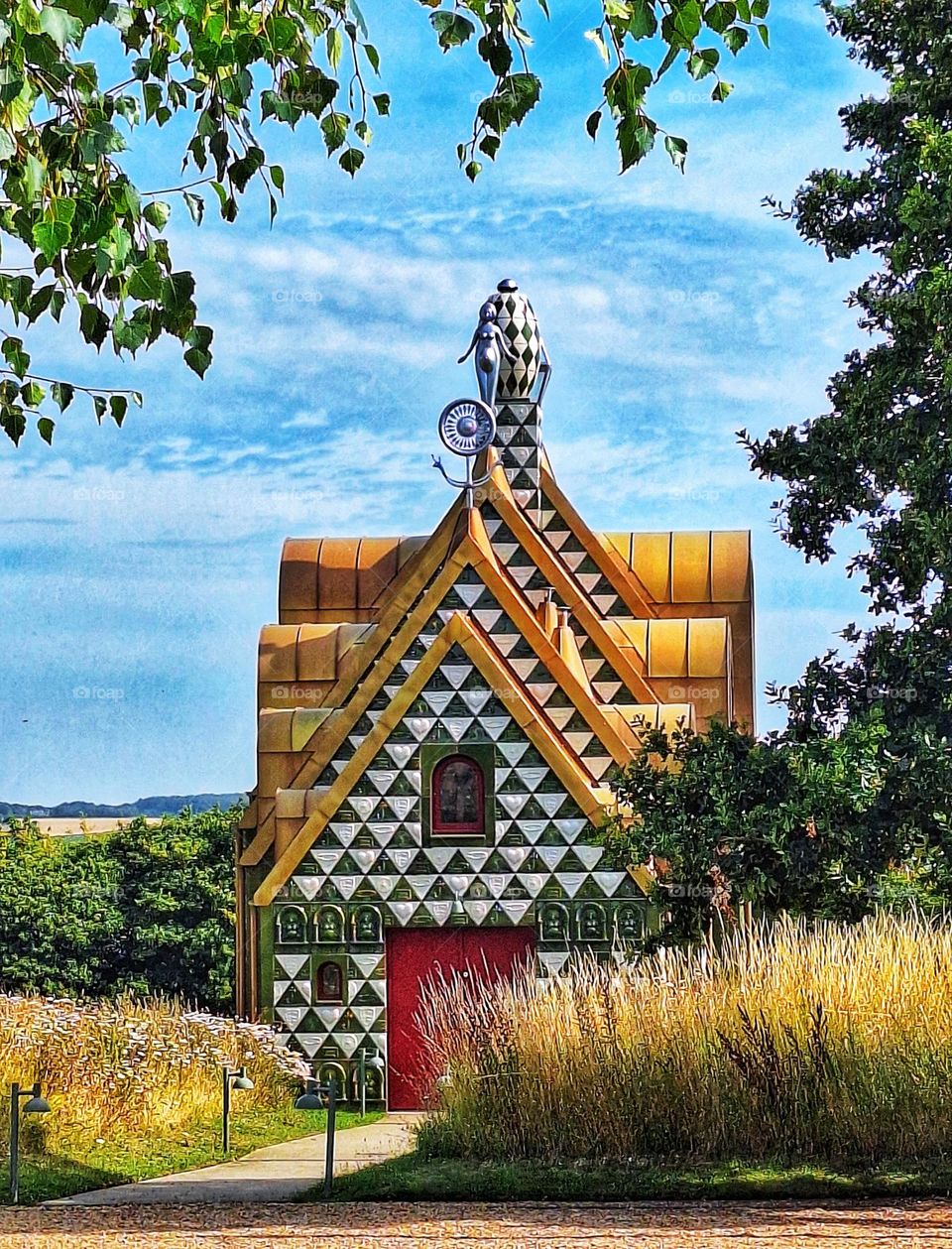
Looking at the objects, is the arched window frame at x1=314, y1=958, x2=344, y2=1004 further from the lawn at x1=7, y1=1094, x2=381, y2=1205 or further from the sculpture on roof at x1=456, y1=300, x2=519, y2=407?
the sculpture on roof at x1=456, y1=300, x2=519, y2=407

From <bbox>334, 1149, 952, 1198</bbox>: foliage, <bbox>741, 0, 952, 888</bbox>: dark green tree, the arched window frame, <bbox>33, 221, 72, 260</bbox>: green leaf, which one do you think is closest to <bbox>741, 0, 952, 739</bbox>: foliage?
<bbox>741, 0, 952, 888</bbox>: dark green tree

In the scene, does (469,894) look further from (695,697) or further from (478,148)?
(478,148)

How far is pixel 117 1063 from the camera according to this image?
653 inches

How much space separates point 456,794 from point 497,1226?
9.77 metres

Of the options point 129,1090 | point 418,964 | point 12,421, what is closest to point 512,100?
point 12,421

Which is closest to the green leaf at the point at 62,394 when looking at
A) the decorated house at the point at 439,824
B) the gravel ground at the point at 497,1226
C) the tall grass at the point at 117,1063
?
the gravel ground at the point at 497,1226

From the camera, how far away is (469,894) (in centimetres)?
2061

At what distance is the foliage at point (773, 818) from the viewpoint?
1476 cm

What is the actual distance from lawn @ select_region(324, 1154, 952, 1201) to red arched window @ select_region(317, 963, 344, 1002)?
7.69m

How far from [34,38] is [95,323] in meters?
1.43

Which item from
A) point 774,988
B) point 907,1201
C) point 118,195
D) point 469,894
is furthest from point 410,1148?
point 118,195

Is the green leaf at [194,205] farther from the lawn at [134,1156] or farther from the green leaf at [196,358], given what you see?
the lawn at [134,1156]

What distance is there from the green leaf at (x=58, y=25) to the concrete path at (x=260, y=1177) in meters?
9.86

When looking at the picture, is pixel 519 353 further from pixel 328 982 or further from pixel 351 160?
pixel 351 160
